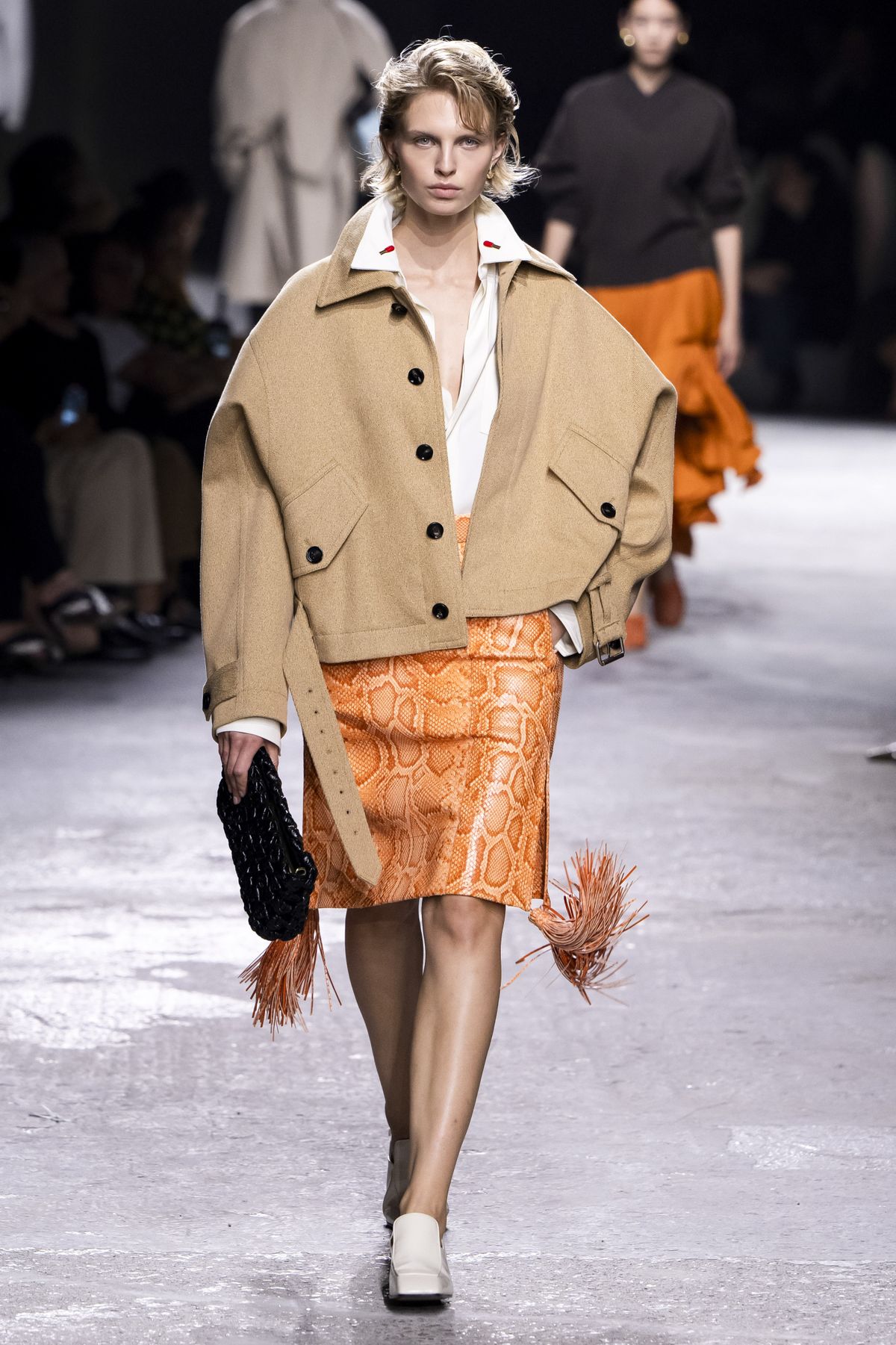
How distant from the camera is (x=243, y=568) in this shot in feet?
9.43

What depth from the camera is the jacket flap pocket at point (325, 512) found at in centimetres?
286

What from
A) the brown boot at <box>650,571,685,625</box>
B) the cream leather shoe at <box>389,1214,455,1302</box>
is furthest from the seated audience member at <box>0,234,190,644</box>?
the cream leather shoe at <box>389,1214,455,1302</box>

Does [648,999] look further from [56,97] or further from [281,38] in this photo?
[56,97]

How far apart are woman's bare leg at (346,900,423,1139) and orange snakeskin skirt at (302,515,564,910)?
2.8 inches

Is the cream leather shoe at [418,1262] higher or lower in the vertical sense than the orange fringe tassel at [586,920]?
lower

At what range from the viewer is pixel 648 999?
3.86 meters

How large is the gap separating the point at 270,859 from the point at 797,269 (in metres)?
13.5

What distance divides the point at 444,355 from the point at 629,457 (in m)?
0.26

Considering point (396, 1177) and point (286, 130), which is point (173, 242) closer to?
point (286, 130)

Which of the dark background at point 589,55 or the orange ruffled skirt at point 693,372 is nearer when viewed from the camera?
the orange ruffled skirt at point 693,372

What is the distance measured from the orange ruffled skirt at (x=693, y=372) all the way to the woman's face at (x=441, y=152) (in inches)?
152

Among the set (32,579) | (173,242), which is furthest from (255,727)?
(173,242)

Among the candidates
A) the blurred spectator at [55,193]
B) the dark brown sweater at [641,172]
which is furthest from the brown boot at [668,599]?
the blurred spectator at [55,193]

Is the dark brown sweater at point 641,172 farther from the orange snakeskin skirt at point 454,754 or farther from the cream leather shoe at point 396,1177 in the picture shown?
the cream leather shoe at point 396,1177
